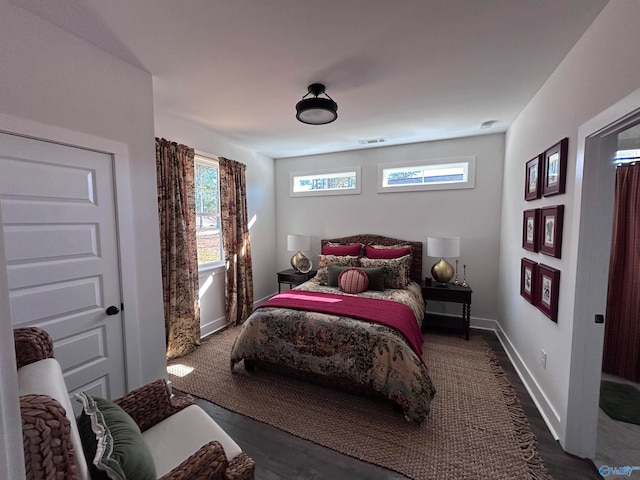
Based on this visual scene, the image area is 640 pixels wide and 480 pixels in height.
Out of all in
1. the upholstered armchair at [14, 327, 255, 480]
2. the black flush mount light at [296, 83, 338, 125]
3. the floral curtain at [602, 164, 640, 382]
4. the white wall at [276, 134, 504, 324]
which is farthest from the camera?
the white wall at [276, 134, 504, 324]

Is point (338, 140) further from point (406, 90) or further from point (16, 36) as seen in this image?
point (16, 36)

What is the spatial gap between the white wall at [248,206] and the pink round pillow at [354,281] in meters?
1.71

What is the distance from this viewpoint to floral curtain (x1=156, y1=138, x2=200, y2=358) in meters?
2.89

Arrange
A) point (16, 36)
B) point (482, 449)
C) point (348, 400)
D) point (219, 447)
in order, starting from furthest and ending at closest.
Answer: point (348, 400), point (482, 449), point (16, 36), point (219, 447)

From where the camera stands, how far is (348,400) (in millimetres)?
2318

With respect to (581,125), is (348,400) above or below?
below

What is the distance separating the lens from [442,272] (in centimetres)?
359

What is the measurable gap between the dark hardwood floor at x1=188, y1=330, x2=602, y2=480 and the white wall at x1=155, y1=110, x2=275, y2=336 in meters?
1.76

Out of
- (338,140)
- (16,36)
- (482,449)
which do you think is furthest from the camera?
(338,140)

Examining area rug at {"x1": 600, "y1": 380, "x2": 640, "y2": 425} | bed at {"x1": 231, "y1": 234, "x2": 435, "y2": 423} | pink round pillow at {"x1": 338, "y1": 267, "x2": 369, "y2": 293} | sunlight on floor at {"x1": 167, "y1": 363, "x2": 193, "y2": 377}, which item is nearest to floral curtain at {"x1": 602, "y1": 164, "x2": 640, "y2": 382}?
area rug at {"x1": 600, "y1": 380, "x2": 640, "y2": 425}

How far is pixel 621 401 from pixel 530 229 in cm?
150

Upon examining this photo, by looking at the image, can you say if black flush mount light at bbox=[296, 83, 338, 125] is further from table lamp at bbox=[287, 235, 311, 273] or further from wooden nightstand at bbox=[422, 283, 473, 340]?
wooden nightstand at bbox=[422, 283, 473, 340]

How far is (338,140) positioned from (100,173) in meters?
2.82

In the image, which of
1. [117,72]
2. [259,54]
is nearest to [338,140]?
[259,54]
